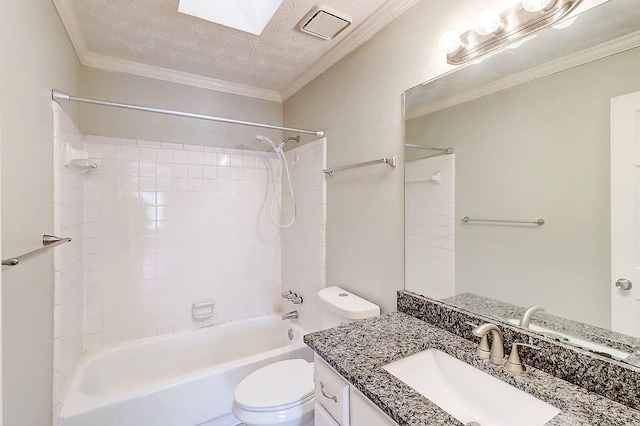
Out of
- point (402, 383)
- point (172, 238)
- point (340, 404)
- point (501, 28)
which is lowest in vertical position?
point (340, 404)

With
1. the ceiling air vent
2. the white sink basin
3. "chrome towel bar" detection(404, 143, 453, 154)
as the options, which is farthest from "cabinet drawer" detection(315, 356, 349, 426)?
the ceiling air vent

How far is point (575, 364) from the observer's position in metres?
0.87

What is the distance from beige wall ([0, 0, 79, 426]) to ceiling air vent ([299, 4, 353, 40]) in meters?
1.16

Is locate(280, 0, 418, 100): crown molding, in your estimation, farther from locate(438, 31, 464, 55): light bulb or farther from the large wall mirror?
the large wall mirror

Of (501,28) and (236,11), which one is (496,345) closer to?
(501,28)

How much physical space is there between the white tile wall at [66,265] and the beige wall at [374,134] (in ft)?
4.86

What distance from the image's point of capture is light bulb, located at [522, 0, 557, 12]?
0.99 meters

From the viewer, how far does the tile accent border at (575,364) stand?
30.7 inches

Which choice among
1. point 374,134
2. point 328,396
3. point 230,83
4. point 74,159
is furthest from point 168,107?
point 328,396

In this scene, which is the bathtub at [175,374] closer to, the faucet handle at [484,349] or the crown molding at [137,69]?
the faucet handle at [484,349]

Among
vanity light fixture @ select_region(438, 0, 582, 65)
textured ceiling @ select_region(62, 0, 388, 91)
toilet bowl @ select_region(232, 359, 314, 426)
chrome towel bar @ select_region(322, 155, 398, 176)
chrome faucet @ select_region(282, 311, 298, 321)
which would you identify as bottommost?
toilet bowl @ select_region(232, 359, 314, 426)

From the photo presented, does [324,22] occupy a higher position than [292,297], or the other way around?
[324,22]

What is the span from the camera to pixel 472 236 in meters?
1.27

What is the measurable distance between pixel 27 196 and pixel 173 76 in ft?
4.97
